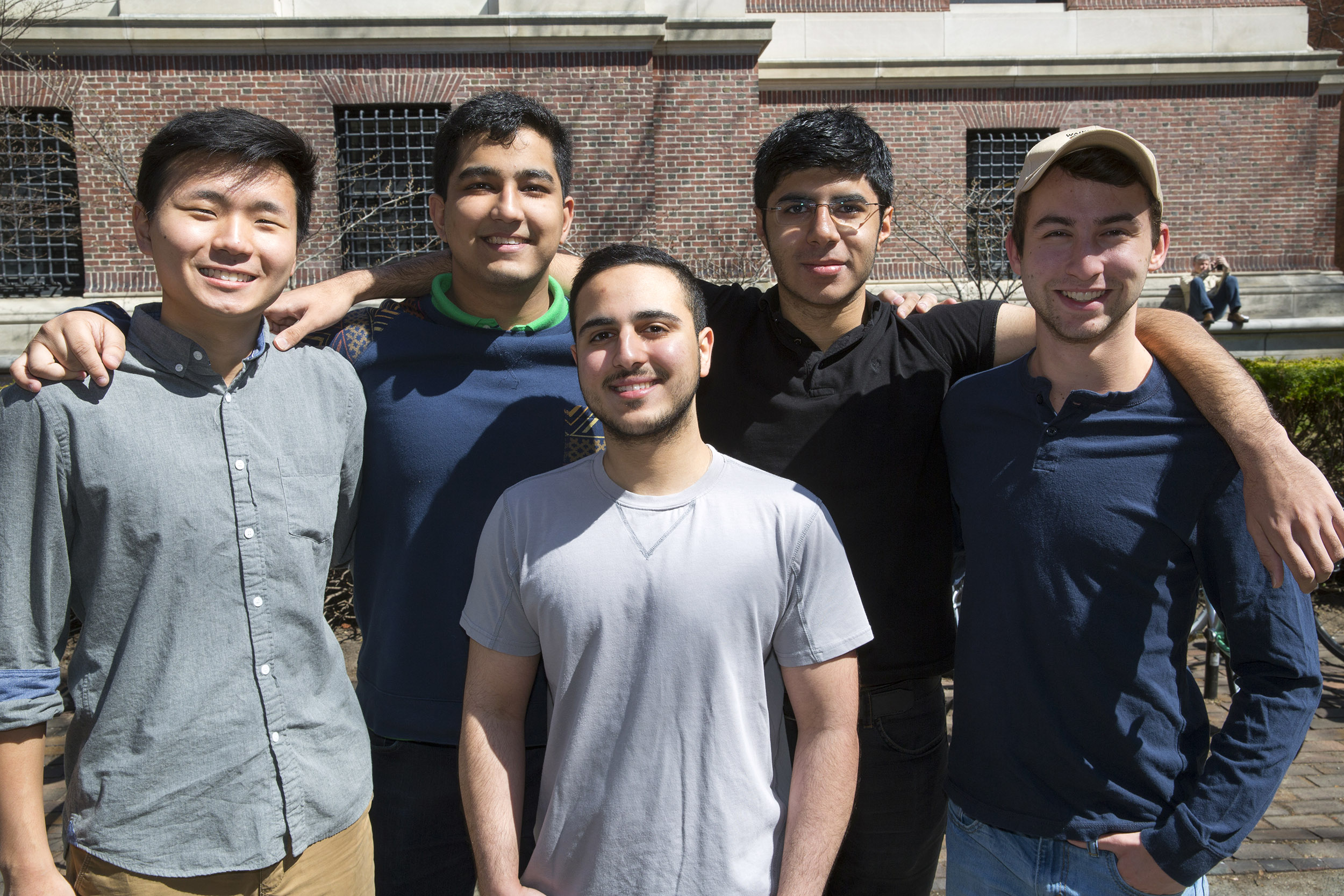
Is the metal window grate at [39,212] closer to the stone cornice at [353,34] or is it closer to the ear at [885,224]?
the stone cornice at [353,34]

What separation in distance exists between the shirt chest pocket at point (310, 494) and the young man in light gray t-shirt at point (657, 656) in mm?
410

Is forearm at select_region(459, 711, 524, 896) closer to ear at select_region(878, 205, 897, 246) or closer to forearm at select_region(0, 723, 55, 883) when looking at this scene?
forearm at select_region(0, 723, 55, 883)

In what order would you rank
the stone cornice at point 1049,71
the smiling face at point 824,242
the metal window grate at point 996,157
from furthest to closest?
the metal window grate at point 996,157
the stone cornice at point 1049,71
the smiling face at point 824,242

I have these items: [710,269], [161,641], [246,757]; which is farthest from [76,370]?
[710,269]

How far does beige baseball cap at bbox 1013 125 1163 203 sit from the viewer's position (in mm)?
1920

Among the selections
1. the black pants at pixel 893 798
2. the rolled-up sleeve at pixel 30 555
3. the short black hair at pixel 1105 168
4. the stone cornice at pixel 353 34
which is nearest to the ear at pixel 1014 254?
the short black hair at pixel 1105 168

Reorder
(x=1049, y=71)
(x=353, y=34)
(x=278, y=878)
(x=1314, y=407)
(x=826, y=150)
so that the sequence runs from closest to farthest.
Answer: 1. (x=278, y=878)
2. (x=826, y=150)
3. (x=1314, y=407)
4. (x=353, y=34)
5. (x=1049, y=71)

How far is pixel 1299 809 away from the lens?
13.6ft

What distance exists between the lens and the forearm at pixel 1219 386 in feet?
5.78

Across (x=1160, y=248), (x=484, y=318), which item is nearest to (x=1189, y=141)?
(x=1160, y=248)

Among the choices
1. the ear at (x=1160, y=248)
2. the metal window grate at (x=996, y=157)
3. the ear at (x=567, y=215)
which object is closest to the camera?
the ear at (x=1160, y=248)

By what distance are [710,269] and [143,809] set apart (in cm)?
1143

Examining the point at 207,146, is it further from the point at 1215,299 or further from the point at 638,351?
the point at 1215,299

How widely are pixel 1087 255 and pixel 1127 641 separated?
0.81 metres
